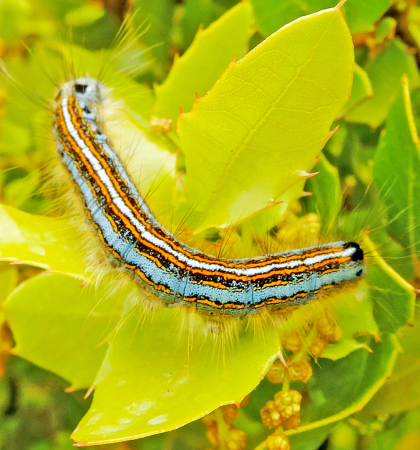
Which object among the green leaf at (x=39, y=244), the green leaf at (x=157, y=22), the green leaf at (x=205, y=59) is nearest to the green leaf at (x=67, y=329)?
the green leaf at (x=39, y=244)

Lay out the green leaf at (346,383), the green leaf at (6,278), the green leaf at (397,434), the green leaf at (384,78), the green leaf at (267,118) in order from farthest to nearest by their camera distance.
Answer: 1. the green leaf at (6,278)
2. the green leaf at (384,78)
3. the green leaf at (397,434)
4. the green leaf at (346,383)
5. the green leaf at (267,118)

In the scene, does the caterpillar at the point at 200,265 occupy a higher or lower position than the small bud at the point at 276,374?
higher

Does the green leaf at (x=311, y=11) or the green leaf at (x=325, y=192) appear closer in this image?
the green leaf at (x=325, y=192)

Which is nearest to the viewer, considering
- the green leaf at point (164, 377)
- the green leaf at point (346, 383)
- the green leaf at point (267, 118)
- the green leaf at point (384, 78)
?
the green leaf at point (267, 118)

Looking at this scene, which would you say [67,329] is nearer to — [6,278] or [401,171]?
→ [6,278]

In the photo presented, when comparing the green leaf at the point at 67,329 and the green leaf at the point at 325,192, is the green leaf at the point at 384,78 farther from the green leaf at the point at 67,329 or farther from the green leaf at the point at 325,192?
the green leaf at the point at 67,329
